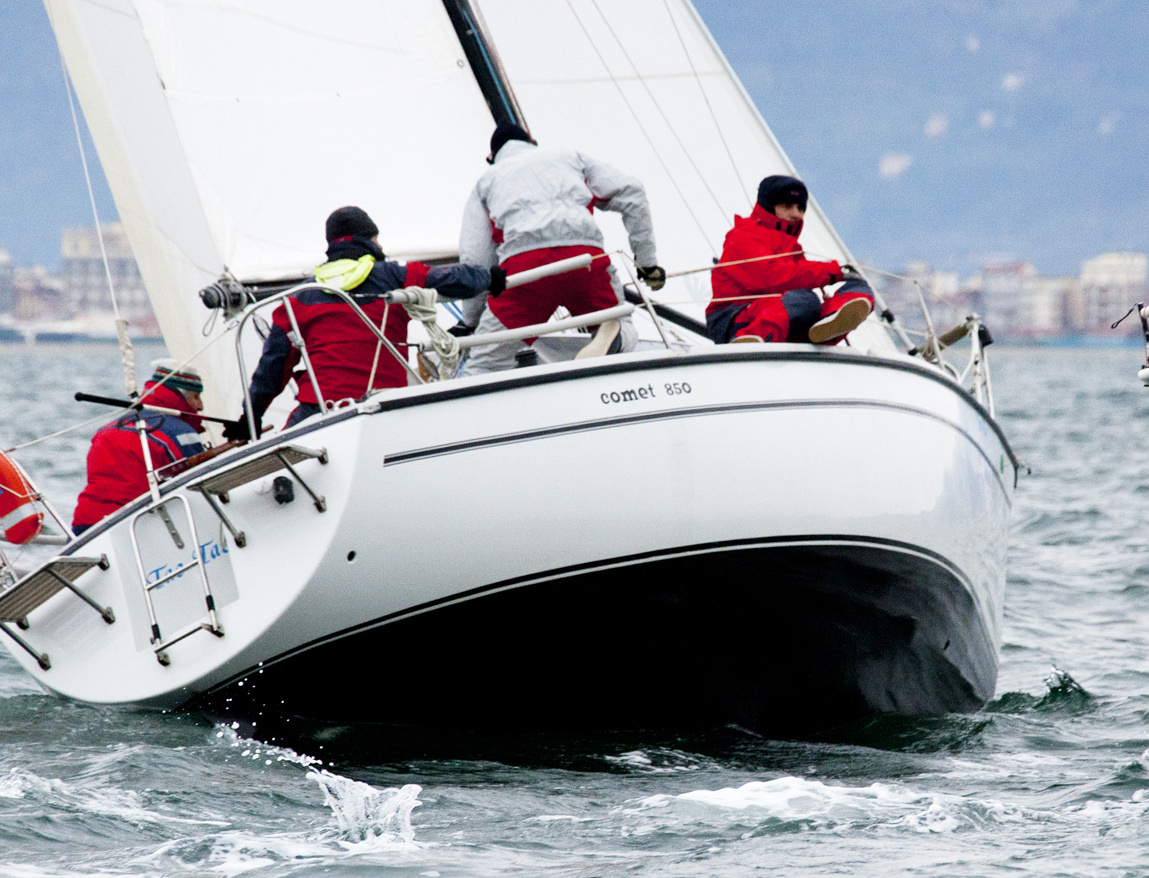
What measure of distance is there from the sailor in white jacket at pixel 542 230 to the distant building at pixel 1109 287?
9012cm

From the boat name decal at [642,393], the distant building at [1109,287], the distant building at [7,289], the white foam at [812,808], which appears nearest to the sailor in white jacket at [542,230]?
the boat name decal at [642,393]

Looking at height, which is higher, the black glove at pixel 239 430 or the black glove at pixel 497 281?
the black glove at pixel 497 281

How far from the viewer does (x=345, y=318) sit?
4660 mm

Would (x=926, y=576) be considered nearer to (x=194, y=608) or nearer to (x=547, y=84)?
(x=194, y=608)

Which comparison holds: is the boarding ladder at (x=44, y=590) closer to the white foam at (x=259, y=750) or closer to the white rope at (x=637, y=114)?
the white foam at (x=259, y=750)

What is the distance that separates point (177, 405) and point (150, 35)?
1.53m

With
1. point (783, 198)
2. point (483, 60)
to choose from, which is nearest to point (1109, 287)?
point (483, 60)

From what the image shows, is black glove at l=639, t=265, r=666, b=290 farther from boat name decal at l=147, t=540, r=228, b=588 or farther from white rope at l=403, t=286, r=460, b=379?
boat name decal at l=147, t=540, r=228, b=588

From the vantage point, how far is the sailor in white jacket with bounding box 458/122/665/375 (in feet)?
15.4

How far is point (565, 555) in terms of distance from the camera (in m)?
4.15

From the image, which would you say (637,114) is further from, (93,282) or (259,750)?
(93,282)

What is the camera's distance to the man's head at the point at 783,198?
4.91 meters

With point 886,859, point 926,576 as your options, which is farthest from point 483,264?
point 886,859

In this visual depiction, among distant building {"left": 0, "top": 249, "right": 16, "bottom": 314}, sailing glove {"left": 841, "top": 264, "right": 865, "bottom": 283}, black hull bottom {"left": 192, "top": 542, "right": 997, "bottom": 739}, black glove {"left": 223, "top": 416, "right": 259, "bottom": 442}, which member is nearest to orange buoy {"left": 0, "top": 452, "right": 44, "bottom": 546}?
black glove {"left": 223, "top": 416, "right": 259, "bottom": 442}
